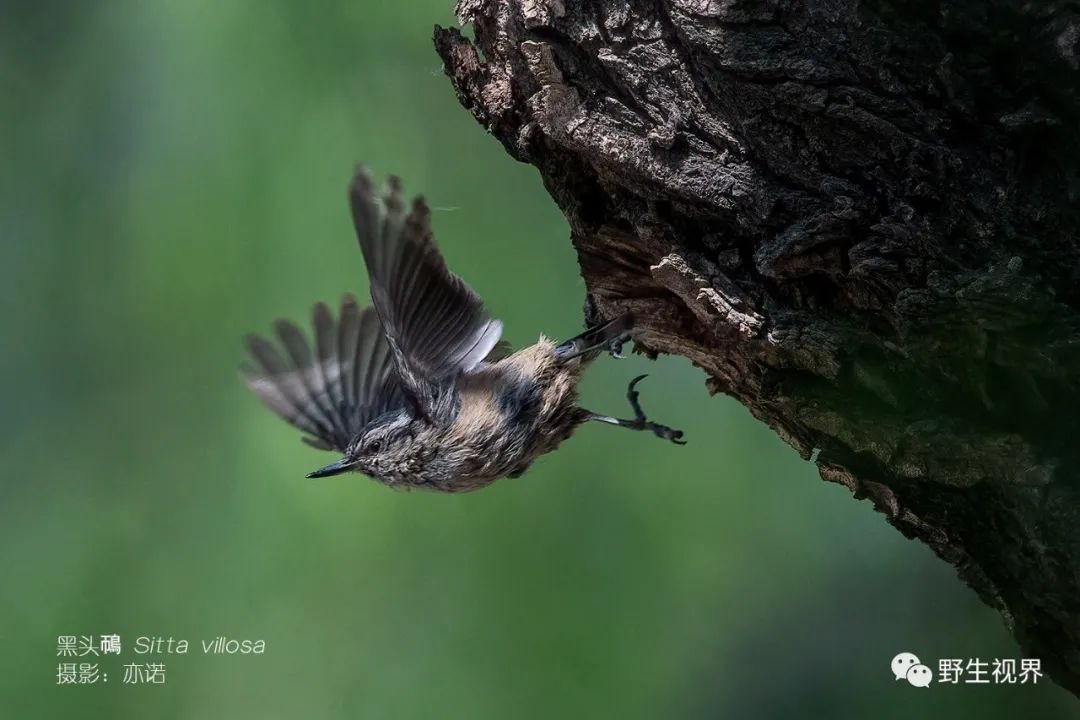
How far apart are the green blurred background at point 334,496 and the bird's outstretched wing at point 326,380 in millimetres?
538

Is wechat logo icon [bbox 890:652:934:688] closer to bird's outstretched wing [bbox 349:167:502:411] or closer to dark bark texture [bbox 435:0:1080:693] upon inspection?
dark bark texture [bbox 435:0:1080:693]

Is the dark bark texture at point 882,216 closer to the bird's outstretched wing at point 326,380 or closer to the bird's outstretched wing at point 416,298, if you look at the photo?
the bird's outstretched wing at point 416,298

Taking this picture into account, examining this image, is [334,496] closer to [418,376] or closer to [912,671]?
[418,376]

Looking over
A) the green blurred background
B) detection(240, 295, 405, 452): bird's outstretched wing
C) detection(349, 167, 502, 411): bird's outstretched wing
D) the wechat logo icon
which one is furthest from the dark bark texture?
the wechat logo icon

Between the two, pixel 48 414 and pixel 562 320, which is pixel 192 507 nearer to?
pixel 48 414

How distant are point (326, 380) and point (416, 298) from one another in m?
0.66

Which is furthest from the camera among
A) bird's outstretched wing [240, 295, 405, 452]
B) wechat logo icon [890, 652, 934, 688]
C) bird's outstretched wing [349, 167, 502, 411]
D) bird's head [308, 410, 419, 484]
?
wechat logo icon [890, 652, 934, 688]

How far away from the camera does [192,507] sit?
3396 millimetres

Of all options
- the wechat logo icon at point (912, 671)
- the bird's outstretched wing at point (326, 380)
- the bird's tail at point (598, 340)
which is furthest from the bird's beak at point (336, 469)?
the wechat logo icon at point (912, 671)

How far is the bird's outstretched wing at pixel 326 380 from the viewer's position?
2699 millimetres

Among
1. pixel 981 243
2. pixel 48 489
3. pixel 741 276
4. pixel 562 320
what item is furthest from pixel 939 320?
pixel 48 489

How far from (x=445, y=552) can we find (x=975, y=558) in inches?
81.2

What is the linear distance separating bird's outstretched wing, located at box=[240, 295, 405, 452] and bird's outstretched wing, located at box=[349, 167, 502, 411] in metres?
0.34

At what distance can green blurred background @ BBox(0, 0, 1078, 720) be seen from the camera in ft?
10.6
